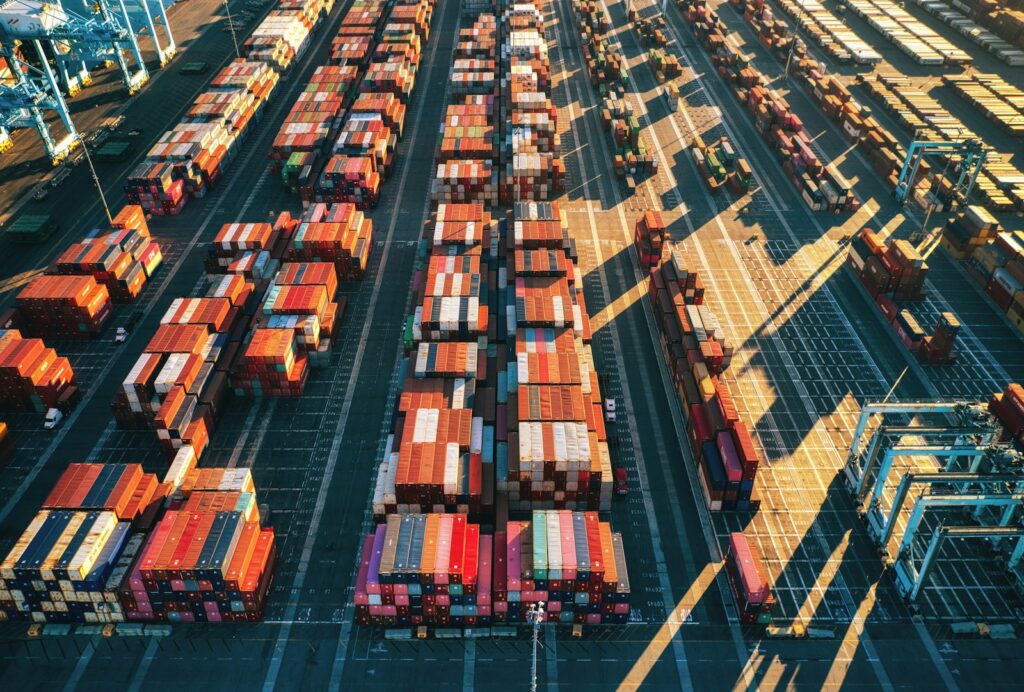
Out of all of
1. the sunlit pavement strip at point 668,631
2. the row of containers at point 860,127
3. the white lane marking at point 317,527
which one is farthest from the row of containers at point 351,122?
the row of containers at point 860,127

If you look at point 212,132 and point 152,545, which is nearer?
point 152,545

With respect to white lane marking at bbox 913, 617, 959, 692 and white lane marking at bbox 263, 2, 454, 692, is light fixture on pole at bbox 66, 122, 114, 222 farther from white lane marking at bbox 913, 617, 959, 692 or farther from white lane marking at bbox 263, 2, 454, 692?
white lane marking at bbox 913, 617, 959, 692

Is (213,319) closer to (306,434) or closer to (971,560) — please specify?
(306,434)

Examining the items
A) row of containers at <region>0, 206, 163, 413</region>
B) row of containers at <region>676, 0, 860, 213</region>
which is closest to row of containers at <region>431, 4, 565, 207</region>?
row of containers at <region>676, 0, 860, 213</region>

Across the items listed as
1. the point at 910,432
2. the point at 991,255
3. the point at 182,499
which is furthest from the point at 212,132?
the point at 991,255

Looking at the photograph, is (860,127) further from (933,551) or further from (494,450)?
(494,450)

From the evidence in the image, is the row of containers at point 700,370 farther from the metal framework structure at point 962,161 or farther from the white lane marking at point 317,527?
the metal framework structure at point 962,161
